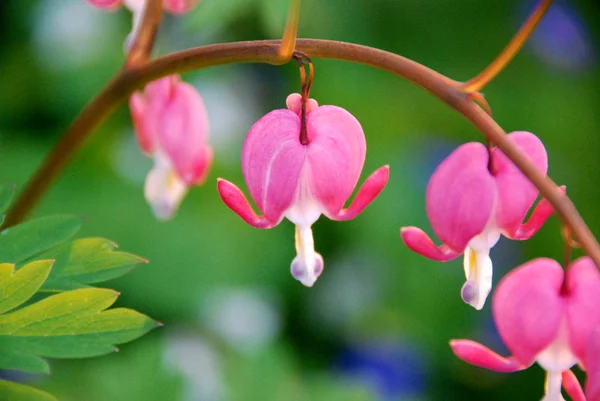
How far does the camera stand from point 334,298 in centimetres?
251

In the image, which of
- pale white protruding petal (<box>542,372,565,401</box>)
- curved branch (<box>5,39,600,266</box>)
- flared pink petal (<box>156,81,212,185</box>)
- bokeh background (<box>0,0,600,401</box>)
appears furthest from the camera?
bokeh background (<box>0,0,600,401</box>)

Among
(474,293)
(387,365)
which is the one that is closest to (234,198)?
(474,293)

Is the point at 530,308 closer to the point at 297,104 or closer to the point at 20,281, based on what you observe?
the point at 297,104

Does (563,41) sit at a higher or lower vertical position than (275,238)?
higher

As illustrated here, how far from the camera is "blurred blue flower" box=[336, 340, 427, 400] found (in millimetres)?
2483

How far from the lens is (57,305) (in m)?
1.01

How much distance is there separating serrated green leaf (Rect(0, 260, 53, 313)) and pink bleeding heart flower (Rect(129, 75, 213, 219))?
16.2 inches

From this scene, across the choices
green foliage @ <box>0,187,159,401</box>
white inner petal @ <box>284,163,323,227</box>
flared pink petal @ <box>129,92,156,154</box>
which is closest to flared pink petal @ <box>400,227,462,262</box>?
white inner petal @ <box>284,163,323,227</box>

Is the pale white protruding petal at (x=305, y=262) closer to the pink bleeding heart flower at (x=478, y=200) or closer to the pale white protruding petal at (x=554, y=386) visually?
the pink bleeding heart flower at (x=478, y=200)

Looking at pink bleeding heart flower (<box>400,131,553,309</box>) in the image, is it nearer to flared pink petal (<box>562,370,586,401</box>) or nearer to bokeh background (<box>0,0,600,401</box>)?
flared pink petal (<box>562,370,586,401</box>)

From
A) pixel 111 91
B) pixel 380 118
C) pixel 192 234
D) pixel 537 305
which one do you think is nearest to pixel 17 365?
pixel 111 91

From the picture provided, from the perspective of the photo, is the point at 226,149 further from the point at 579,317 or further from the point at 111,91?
the point at 579,317

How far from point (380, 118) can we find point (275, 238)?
1.71ft

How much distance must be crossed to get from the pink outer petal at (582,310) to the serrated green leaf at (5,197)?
0.67 metres
